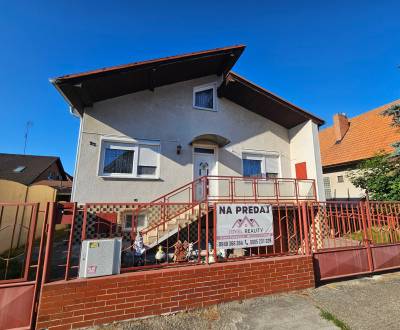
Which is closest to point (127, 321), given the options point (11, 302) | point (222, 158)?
point (11, 302)

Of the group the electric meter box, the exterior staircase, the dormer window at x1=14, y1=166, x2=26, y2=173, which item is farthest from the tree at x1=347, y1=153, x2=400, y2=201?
the dormer window at x1=14, y1=166, x2=26, y2=173

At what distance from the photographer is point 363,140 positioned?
612 inches

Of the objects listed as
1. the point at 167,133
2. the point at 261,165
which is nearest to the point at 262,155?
the point at 261,165

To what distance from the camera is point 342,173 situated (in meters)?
15.8

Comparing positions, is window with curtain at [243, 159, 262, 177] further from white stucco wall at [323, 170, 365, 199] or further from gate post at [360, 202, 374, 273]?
white stucco wall at [323, 170, 365, 199]

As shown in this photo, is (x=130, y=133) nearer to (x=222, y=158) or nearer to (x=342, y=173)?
(x=222, y=158)

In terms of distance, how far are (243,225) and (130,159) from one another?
17.8 ft

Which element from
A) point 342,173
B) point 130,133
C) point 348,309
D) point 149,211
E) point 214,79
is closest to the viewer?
point 348,309

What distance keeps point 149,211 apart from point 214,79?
6.76 metres

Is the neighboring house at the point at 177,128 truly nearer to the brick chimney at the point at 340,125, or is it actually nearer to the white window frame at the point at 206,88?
the white window frame at the point at 206,88

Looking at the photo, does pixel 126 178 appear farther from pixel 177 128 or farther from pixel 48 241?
pixel 48 241

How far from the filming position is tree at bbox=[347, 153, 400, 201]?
31.7 ft

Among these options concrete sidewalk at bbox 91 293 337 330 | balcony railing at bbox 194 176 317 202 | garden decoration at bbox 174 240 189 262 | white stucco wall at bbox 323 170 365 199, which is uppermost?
white stucco wall at bbox 323 170 365 199

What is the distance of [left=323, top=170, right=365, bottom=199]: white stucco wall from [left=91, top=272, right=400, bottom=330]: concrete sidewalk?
10909 mm
